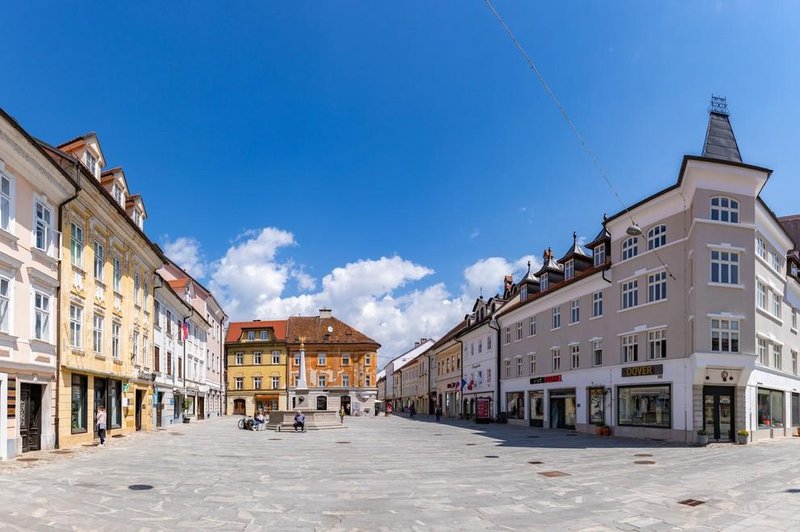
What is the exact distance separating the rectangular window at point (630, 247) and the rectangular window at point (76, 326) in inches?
1074

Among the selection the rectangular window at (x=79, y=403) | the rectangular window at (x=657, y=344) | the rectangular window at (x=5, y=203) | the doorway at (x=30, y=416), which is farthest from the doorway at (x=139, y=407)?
the rectangular window at (x=657, y=344)

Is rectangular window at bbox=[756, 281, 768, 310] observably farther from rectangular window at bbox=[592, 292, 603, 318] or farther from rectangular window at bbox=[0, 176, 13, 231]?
rectangular window at bbox=[0, 176, 13, 231]

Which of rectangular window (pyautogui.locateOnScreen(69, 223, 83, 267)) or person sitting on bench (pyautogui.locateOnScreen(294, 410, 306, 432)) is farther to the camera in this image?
person sitting on bench (pyautogui.locateOnScreen(294, 410, 306, 432))

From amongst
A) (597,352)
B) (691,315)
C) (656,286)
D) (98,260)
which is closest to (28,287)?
(98,260)

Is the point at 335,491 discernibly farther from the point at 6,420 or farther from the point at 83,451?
the point at 83,451

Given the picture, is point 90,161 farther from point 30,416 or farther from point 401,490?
point 401,490

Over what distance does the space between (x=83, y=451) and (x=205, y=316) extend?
134 ft

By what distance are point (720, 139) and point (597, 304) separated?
11213mm

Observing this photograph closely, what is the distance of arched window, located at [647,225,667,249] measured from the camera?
30.5 meters

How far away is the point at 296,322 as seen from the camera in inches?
3406

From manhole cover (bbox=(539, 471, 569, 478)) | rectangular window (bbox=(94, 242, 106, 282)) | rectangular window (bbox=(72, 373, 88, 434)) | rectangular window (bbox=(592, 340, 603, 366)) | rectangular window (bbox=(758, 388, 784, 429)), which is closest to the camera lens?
manhole cover (bbox=(539, 471, 569, 478))

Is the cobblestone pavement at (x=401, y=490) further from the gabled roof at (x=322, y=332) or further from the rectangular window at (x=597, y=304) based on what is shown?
the gabled roof at (x=322, y=332)

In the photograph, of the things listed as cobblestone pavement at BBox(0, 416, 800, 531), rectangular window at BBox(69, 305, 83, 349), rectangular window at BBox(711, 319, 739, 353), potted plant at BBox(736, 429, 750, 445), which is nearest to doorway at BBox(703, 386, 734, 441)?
potted plant at BBox(736, 429, 750, 445)

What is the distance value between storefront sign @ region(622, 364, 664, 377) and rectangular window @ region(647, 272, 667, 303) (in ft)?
11.2
